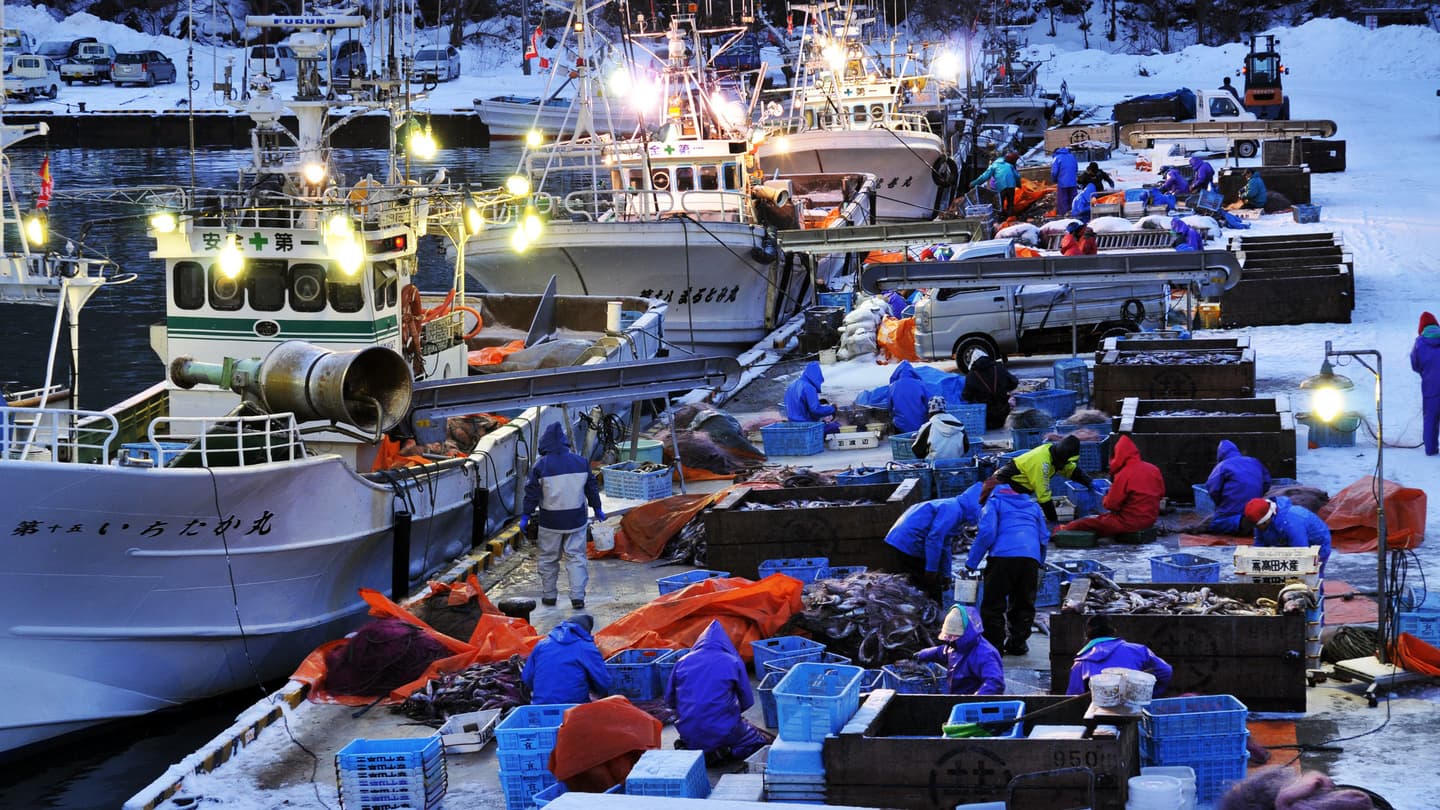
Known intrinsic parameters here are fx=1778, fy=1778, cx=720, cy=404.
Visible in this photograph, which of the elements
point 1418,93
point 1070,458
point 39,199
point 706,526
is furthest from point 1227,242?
point 1418,93

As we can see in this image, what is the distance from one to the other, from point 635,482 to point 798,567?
3794mm

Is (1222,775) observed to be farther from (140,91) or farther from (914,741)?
(140,91)

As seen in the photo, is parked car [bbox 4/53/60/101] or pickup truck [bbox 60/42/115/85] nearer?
parked car [bbox 4/53/60/101]

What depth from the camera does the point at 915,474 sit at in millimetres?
14477

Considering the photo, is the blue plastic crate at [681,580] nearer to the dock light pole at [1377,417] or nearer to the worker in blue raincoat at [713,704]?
the worker in blue raincoat at [713,704]

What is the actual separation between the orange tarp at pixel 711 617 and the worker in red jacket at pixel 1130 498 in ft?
11.0

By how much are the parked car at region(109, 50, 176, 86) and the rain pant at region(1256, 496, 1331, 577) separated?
68.6 m

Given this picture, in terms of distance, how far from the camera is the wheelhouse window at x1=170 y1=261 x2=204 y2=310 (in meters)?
14.5

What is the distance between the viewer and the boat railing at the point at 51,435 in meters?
11.0

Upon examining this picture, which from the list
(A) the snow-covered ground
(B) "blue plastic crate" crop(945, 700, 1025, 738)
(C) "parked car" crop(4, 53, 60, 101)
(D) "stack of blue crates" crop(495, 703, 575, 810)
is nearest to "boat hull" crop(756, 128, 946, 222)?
(A) the snow-covered ground

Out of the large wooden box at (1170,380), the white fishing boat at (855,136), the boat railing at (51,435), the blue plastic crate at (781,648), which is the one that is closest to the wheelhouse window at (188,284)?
the boat railing at (51,435)

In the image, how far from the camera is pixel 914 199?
39.9m

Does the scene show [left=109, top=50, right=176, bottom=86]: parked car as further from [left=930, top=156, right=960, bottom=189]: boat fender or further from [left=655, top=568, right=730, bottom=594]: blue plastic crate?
[left=655, top=568, right=730, bottom=594]: blue plastic crate

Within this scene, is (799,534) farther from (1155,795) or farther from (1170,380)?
(1170,380)
